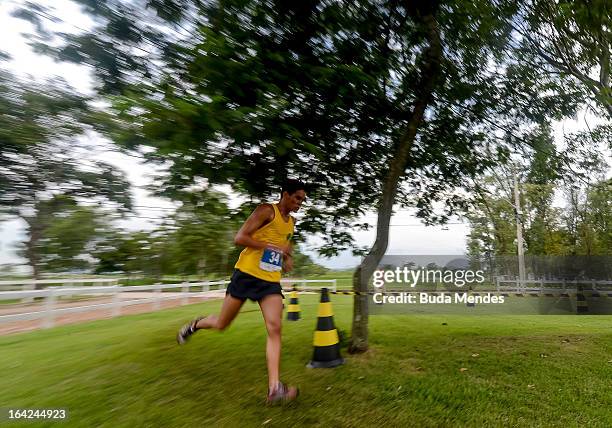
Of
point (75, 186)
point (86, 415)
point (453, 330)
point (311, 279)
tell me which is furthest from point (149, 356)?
point (311, 279)

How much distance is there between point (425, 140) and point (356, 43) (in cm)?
193

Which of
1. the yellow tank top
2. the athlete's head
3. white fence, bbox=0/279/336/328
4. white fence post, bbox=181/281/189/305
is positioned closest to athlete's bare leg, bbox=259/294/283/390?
the yellow tank top

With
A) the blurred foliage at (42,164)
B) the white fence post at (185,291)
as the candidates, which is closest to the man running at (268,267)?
the blurred foliage at (42,164)

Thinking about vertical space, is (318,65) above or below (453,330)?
above

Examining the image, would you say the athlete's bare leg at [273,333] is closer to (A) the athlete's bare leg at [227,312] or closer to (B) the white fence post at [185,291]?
(A) the athlete's bare leg at [227,312]

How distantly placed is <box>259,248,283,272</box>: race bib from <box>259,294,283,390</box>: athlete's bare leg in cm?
23

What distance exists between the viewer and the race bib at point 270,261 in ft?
10.6

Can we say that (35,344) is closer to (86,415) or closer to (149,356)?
(149,356)

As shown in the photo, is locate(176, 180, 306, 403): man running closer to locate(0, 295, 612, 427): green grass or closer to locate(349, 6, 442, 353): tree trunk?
locate(0, 295, 612, 427): green grass

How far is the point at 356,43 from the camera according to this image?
165 inches

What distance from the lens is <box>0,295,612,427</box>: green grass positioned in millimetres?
2848

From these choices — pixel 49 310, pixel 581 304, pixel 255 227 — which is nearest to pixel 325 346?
pixel 255 227

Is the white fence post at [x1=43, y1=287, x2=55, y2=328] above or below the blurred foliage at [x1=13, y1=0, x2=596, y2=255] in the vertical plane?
below

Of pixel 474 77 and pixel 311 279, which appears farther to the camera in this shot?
pixel 311 279
